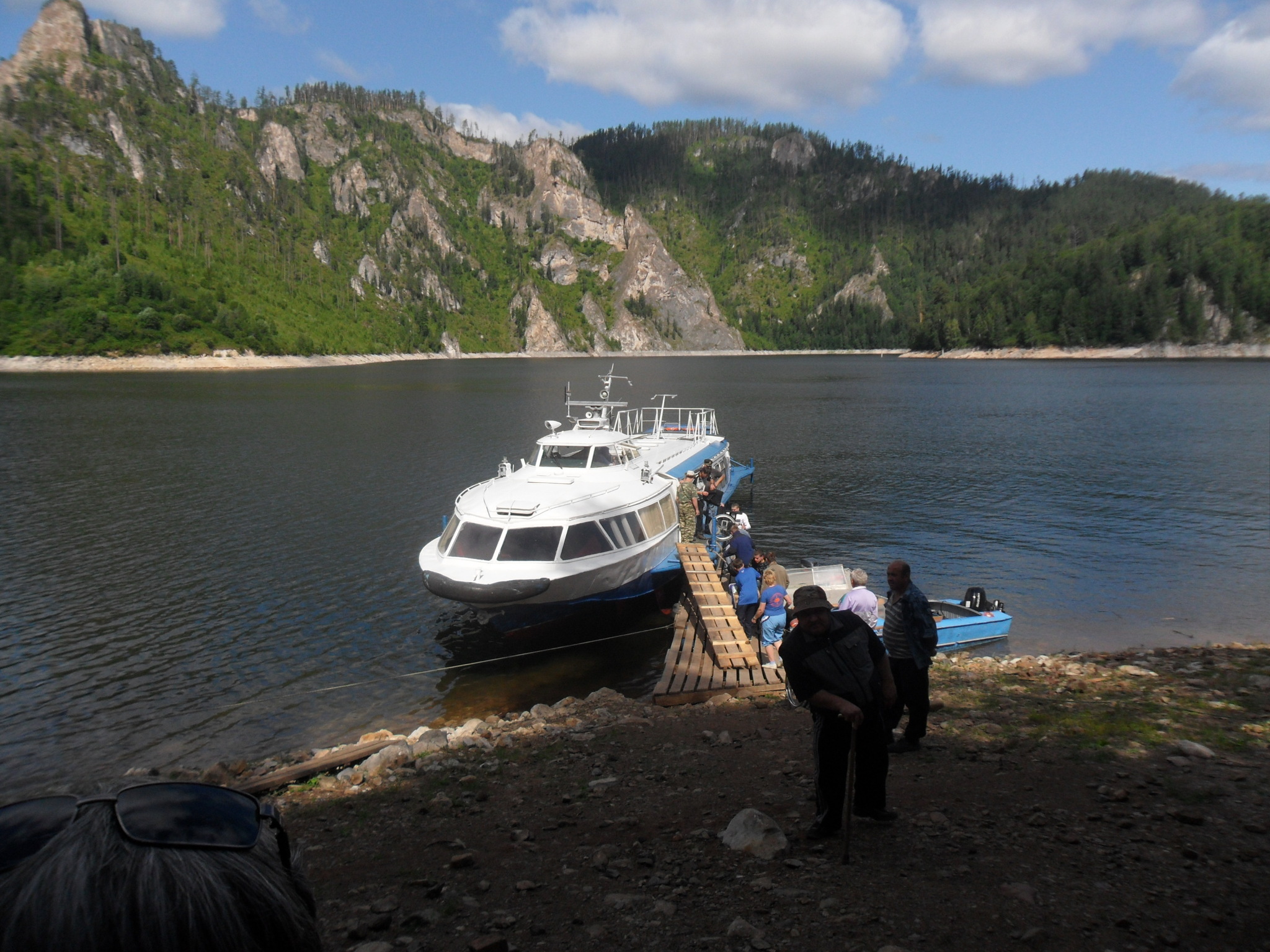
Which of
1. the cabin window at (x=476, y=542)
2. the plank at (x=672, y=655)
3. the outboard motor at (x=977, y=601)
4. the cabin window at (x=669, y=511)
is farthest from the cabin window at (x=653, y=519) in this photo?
the outboard motor at (x=977, y=601)

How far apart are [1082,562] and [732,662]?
56.7ft

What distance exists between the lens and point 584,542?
1878cm

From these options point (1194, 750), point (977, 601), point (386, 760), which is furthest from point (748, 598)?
point (1194, 750)

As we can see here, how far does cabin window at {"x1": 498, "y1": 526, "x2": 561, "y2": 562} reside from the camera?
1798cm

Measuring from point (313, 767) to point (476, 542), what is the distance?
735 centimetres

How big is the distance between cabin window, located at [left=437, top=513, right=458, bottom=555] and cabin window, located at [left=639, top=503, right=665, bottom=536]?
477cm

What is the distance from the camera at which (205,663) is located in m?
17.9

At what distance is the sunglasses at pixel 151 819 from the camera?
1688 mm

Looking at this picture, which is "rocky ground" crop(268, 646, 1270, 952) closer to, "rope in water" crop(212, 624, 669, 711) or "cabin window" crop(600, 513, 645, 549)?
"rope in water" crop(212, 624, 669, 711)

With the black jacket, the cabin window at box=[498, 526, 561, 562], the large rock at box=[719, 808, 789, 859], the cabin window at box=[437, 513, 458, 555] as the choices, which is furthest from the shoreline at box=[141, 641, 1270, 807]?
the black jacket

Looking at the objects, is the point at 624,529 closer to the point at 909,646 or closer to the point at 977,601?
the point at 977,601

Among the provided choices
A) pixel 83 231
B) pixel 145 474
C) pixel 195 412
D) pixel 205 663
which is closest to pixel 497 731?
pixel 205 663

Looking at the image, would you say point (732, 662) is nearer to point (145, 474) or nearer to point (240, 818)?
point (240, 818)

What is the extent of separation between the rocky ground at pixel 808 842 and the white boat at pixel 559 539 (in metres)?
6.05
